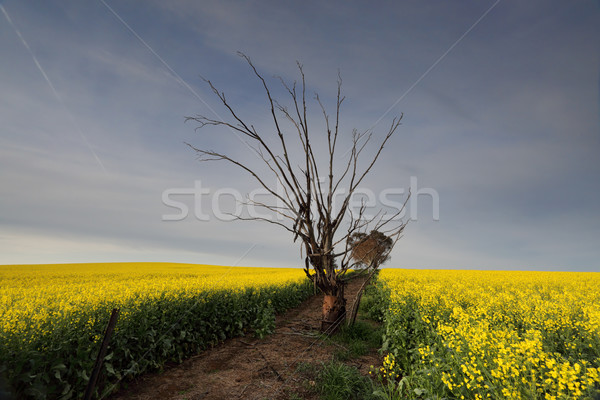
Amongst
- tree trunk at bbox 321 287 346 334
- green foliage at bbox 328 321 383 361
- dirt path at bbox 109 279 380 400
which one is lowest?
dirt path at bbox 109 279 380 400

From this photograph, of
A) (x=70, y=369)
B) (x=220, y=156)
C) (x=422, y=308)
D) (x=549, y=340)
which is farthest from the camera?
(x=220, y=156)

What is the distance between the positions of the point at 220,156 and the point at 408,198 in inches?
215

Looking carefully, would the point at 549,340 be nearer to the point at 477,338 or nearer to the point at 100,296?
the point at 477,338

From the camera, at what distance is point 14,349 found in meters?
4.43

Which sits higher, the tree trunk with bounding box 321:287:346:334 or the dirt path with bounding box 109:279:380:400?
the tree trunk with bounding box 321:287:346:334

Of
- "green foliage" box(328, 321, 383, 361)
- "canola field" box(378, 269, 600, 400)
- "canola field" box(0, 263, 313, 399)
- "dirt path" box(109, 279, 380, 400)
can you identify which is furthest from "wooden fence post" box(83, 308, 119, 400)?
"green foliage" box(328, 321, 383, 361)

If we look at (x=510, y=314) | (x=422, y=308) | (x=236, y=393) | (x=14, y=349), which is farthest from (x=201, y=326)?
(x=510, y=314)

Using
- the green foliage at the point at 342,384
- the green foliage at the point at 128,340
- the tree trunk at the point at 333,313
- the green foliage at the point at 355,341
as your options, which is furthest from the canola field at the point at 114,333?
the green foliage at the point at 342,384

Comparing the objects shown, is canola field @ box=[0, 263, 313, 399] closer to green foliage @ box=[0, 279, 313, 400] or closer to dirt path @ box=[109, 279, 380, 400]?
green foliage @ box=[0, 279, 313, 400]

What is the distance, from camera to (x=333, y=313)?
8.89 m

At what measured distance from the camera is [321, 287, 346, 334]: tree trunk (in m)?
8.80

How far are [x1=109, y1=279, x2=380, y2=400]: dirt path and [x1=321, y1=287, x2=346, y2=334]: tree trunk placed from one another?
477mm

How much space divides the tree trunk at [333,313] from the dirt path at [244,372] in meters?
0.48

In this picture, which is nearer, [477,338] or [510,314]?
[477,338]
